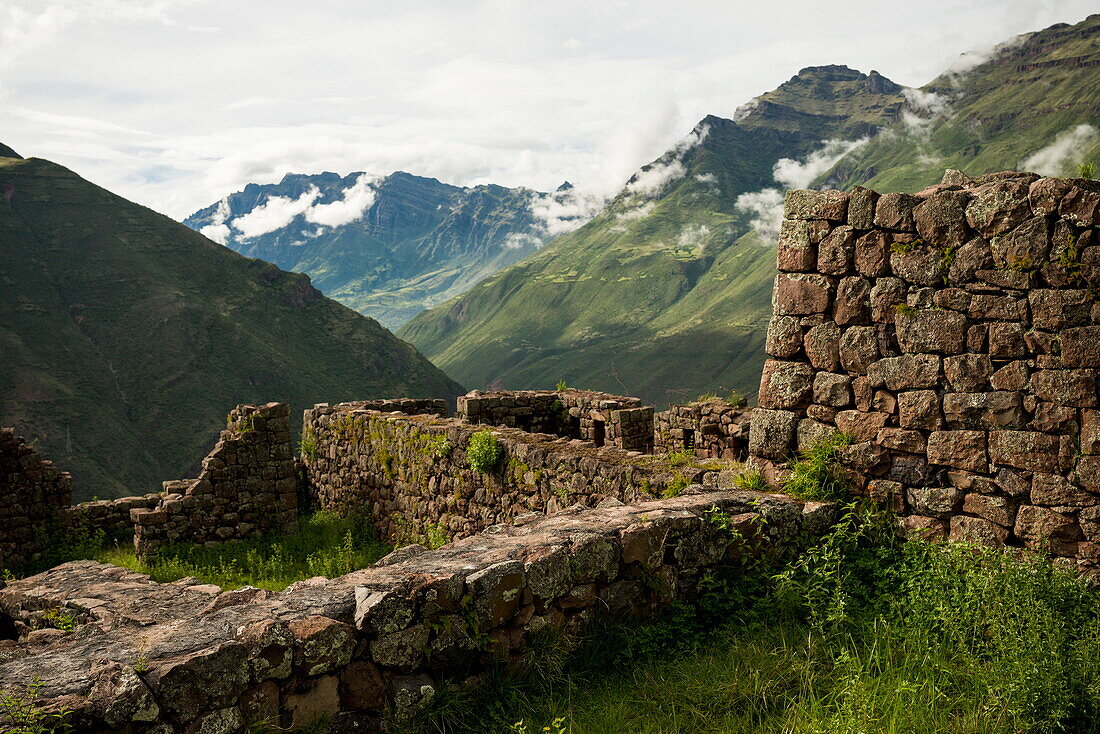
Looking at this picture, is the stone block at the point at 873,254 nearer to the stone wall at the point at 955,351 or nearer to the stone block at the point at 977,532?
the stone wall at the point at 955,351

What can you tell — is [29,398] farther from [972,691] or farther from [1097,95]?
[1097,95]

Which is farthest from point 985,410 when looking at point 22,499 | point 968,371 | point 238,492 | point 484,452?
point 22,499

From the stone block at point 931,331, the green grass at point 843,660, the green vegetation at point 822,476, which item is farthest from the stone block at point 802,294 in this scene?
the green grass at point 843,660

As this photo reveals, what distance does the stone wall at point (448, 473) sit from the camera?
7559mm

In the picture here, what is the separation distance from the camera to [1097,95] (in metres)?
167

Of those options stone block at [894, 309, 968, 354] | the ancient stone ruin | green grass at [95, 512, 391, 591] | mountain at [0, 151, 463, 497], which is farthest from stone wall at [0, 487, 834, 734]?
mountain at [0, 151, 463, 497]

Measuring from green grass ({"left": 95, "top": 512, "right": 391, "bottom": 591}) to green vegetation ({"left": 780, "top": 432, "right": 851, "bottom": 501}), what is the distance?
264 inches

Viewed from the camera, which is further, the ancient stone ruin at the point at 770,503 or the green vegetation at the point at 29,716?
the ancient stone ruin at the point at 770,503

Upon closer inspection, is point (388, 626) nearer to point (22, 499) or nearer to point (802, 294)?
point (802, 294)

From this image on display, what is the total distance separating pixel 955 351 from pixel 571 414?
9.05 metres

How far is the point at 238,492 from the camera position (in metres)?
12.8

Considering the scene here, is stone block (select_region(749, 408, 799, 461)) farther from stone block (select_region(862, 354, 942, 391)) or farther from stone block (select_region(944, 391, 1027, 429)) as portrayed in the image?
stone block (select_region(944, 391, 1027, 429))

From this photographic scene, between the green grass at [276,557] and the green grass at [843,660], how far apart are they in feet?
22.1

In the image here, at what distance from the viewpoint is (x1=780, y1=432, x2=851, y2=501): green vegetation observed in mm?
5918
